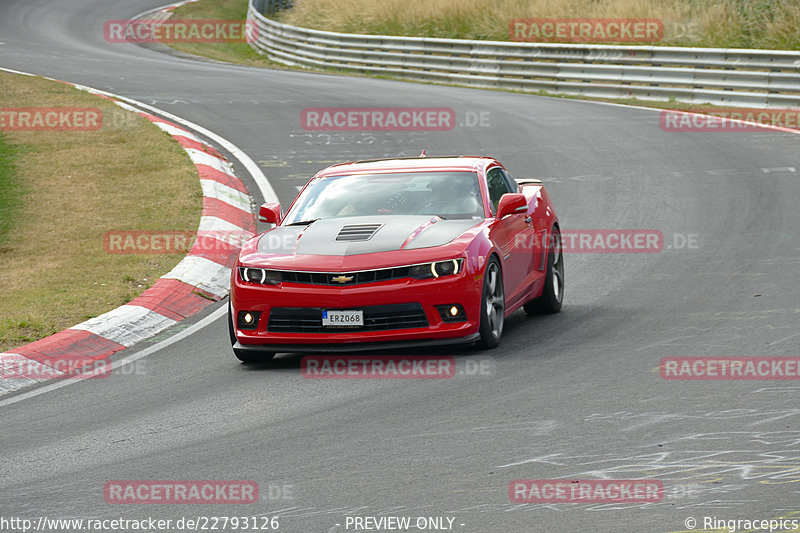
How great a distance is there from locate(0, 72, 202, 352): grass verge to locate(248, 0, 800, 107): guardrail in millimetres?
10517

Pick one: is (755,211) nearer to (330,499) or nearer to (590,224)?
(590,224)

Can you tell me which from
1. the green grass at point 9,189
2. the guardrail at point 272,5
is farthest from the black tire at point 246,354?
the guardrail at point 272,5

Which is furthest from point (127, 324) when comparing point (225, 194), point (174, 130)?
point (174, 130)

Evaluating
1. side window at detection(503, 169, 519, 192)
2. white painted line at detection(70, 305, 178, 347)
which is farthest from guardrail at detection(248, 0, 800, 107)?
white painted line at detection(70, 305, 178, 347)

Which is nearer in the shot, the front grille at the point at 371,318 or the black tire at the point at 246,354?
the front grille at the point at 371,318

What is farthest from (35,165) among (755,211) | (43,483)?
(43,483)

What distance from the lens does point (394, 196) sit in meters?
9.98

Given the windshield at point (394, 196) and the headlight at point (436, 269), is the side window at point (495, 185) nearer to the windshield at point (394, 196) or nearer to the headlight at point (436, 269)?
the windshield at point (394, 196)

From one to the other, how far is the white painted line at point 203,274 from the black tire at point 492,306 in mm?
3498

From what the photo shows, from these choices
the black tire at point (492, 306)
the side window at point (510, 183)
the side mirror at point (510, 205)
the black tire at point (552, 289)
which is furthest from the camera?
the side window at point (510, 183)

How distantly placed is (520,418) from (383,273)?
6.38ft

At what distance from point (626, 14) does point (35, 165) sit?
18.5 m

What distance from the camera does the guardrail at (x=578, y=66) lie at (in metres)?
24.1

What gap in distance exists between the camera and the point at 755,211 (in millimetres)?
14602
